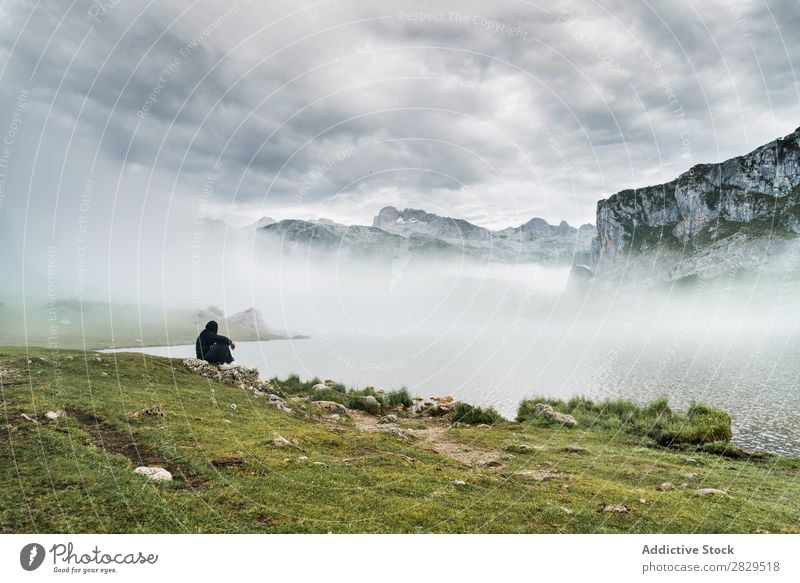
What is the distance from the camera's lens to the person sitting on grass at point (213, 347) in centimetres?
2883

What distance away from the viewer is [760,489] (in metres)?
15.8

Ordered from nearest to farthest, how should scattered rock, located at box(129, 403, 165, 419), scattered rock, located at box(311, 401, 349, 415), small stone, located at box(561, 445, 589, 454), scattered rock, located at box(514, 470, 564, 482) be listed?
scattered rock, located at box(514, 470, 564, 482)
scattered rock, located at box(129, 403, 165, 419)
small stone, located at box(561, 445, 589, 454)
scattered rock, located at box(311, 401, 349, 415)

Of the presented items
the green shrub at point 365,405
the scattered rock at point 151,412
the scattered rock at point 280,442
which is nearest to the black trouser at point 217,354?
the green shrub at point 365,405

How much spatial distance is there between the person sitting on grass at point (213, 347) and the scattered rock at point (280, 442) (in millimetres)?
14822

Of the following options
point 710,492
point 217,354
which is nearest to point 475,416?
point 710,492

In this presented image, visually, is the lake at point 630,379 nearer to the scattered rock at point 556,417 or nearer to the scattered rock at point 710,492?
the scattered rock at point 556,417

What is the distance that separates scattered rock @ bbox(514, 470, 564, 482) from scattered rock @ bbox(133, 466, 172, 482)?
1070cm

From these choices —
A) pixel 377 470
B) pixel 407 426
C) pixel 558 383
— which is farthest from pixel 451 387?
pixel 377 470

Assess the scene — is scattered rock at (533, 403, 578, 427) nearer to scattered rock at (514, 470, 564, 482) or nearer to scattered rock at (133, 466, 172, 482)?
scattered rock at (514, 470, 564, 482)

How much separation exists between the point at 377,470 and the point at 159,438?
23.0ft

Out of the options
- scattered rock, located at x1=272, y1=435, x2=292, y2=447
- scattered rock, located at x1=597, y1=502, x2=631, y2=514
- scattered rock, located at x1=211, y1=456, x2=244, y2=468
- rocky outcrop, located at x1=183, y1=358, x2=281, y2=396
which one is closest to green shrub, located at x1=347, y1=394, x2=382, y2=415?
rocky outcrop, located at x1=183, y1=358, x2=281, y2=396

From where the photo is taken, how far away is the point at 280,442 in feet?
50.1

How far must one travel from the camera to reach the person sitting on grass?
94.6 feet

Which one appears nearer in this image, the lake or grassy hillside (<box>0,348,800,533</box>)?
grassy hillside (<box>0,348,800,533</box>)
